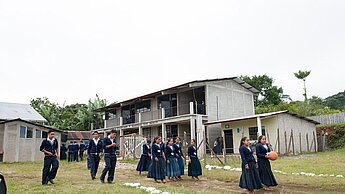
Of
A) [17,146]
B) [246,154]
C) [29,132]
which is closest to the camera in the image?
[246,154]

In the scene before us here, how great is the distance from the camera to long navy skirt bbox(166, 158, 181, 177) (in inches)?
462

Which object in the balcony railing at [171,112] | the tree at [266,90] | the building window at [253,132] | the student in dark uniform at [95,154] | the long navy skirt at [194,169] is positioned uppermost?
the tree at [266,90]

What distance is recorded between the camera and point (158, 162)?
11.5m

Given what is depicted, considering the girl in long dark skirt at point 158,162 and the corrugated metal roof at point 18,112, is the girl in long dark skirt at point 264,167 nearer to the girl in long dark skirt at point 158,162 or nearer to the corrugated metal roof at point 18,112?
the girl in long dark skirt at point 158,162

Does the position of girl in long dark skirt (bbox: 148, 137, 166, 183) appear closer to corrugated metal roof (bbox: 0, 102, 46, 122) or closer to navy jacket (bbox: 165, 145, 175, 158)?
navy jacket (bbox: 165, 145, 175, 158)

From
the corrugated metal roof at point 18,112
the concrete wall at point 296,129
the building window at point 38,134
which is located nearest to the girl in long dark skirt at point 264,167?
the concrete wall at point 296,129

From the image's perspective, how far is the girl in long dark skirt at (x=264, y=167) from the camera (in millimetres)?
8945

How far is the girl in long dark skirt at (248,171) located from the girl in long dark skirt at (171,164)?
375cm

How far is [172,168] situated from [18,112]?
26617 mm

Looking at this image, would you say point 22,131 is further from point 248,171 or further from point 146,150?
Result: point 248,171

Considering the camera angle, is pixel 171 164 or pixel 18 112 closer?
pixel 171 164

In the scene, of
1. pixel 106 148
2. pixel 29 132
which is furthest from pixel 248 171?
pixel 29 132

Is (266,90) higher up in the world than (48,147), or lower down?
higher up

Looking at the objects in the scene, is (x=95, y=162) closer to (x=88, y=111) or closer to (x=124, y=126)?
(x=124, y=126)
